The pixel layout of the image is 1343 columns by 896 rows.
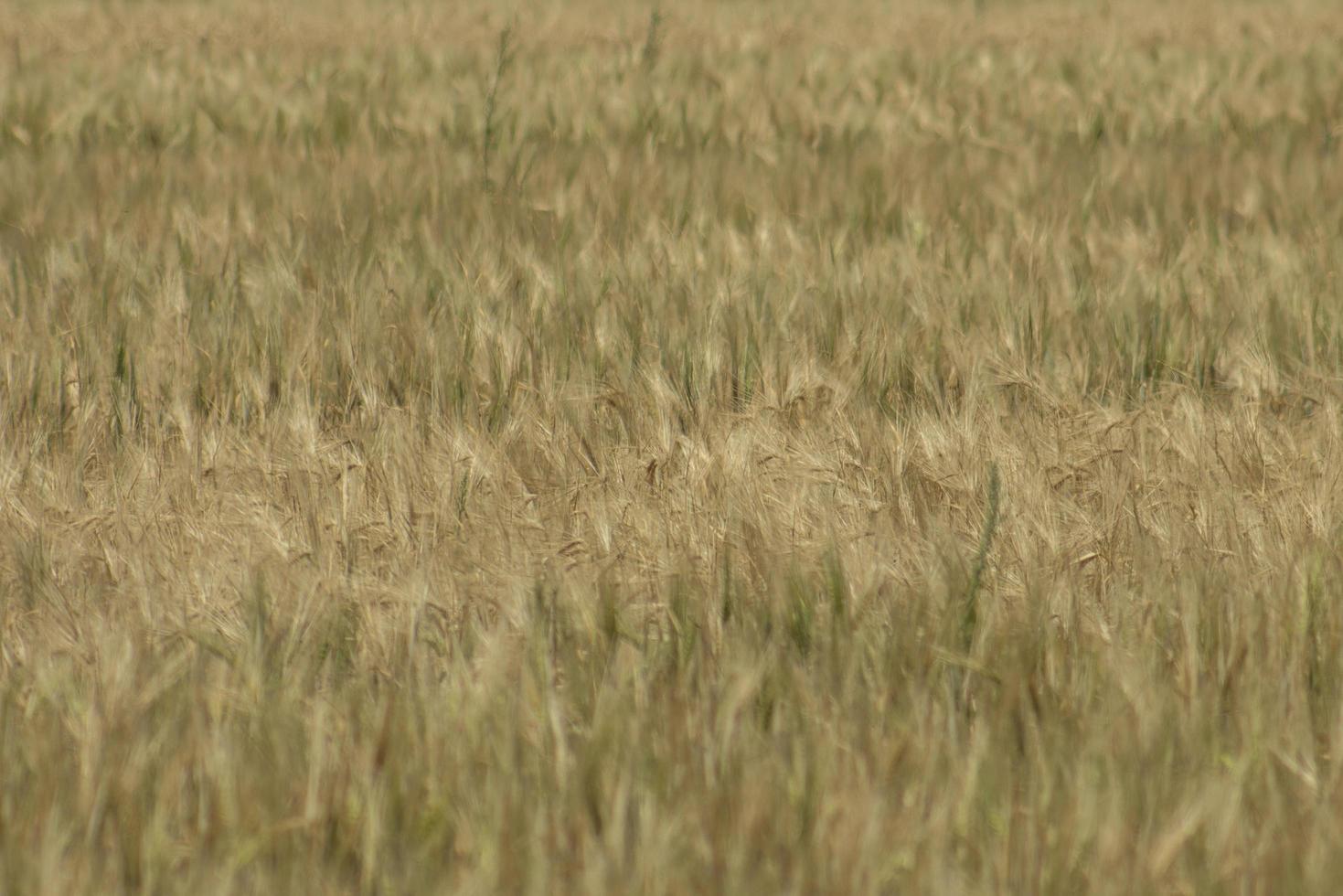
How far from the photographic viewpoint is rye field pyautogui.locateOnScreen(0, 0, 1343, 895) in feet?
4.25

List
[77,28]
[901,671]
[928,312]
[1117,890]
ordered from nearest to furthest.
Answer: [1117,890], [901,671], [928,312], [77,28]

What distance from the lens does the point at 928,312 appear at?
2.97 metres

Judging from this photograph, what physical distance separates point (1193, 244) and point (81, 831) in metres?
2.98

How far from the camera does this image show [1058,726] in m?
1.44

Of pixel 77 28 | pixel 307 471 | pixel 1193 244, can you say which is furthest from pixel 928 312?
pixel 77 28

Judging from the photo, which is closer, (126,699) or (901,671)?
(126,699)

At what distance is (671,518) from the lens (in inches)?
79.6

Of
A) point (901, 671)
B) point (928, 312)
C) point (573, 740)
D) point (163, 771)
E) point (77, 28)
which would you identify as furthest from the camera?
point (77, 28)

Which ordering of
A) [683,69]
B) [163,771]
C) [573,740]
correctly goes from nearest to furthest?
[163,771] < [573,740] < [683,69]

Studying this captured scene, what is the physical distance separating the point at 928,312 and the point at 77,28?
682 centimetres

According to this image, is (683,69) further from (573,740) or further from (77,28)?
(573,740)

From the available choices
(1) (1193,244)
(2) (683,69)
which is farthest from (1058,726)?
(2) (683,69)

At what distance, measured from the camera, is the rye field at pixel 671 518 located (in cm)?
130

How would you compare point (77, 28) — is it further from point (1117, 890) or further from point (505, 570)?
point (1117, 890)
